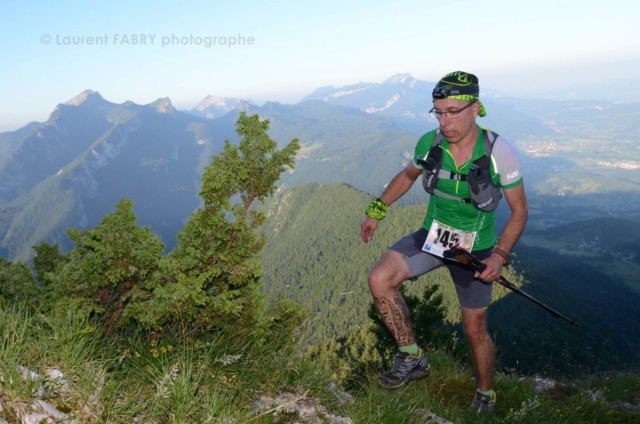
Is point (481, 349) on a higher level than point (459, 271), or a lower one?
lower

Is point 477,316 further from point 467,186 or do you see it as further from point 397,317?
point 467,186

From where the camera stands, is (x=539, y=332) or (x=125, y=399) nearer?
(x=125, y=399)

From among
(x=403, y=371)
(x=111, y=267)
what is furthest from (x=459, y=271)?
(x=111, y=267)

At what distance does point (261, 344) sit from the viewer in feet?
15.2

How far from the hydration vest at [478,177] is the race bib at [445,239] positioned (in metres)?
0.40

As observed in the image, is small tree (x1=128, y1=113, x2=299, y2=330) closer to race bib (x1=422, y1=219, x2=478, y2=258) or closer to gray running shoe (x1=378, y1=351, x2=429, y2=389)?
gray running shoe (x1=378, y1=351, x2=429, y2=389)

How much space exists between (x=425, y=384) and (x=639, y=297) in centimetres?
19732

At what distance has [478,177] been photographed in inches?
183

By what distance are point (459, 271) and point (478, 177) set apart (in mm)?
1206

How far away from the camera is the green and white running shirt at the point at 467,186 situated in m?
4.65

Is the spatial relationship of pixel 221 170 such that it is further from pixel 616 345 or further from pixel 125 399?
pixel 616 345

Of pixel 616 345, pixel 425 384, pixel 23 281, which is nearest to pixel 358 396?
pixel 425 384

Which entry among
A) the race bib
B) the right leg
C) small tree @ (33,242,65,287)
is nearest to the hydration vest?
the race bib

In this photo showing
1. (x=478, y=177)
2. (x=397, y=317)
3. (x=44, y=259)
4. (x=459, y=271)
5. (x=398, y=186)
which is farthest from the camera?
(x=44, y=259)
